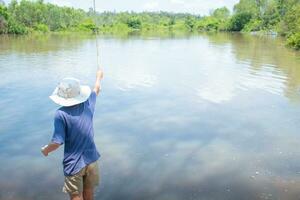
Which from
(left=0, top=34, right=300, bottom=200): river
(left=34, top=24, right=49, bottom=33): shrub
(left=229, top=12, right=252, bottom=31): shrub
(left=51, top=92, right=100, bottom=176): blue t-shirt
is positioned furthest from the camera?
(left=229, top=12, right=252, bottom=31): shrub

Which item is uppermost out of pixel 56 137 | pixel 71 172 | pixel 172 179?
pixel 56 137

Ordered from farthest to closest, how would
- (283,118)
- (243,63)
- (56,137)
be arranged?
(243,63)
(283,118)
(56,137)

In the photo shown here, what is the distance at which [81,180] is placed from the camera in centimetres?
402

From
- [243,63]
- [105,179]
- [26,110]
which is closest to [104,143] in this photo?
[105,179]

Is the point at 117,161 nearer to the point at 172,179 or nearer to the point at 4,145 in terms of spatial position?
the point at 172,179

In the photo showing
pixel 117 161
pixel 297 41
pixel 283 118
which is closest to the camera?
pixel 117 161

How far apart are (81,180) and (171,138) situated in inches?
180

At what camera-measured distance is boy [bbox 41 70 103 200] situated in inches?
147

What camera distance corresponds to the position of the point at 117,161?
23.2 feet

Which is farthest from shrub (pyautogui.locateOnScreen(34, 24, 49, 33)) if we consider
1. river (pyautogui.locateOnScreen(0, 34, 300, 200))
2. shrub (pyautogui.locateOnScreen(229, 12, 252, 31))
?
river (pyautogui.locateOnScreen(0, 34, 300, 200))

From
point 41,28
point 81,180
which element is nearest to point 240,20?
point 41,28

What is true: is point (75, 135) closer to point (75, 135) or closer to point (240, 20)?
point (75, 135)

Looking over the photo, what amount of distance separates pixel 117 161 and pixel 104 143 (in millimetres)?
1117

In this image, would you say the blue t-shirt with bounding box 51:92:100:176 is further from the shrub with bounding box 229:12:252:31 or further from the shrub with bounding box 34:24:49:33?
the shrub with bounding box 229:12:252:31
